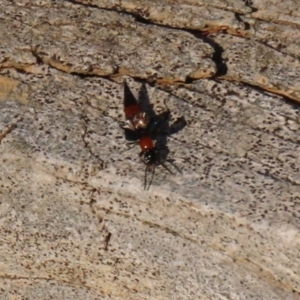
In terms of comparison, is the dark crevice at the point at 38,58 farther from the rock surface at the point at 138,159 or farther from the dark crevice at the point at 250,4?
the dark crevice at the point at 250,4

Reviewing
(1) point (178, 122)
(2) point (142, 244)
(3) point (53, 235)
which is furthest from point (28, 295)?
(1) point (178, 122)

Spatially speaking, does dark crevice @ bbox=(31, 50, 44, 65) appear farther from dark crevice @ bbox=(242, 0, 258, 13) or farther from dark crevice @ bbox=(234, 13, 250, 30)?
dark crevice @ bbox=(242, 0, 258, 13)

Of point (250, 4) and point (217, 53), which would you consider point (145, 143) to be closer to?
point (217, 53)

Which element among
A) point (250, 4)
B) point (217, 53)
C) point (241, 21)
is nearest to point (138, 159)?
point (217, 53)

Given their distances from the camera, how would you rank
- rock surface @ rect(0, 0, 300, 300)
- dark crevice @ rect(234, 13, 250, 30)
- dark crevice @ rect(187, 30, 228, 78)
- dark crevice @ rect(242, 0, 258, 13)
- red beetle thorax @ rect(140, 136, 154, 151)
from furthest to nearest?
dark crevice @ rect(242, 0, 258, 13) < dark crevice @ rect(234, 13, 250, 30) < dark crevice @ rect(187, 30, 228, 78) < red beetle thorax @ rect(140, 136, 154, 151) < rock surface @ rect(0, 0, 300, 300)

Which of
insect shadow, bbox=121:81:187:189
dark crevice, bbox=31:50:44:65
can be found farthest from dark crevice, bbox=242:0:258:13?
dark crevice, bbox=31:50:44:65

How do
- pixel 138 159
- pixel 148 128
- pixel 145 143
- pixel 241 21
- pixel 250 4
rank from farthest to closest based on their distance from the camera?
pixel 250 4
pixel 241 21
pixel 148 128
pixel 138 159
pixel 145 143
